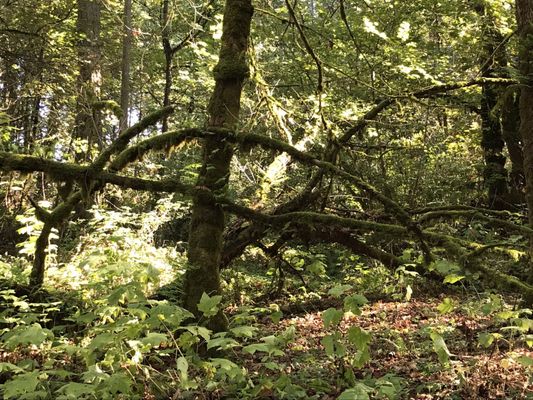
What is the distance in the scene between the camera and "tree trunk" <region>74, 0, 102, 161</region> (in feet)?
35.7

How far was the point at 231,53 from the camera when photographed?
5.66 metres

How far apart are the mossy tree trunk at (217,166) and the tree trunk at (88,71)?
588cm

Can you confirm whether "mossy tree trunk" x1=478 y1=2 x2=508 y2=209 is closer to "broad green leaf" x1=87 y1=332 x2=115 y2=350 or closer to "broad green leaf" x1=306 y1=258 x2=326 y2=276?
"broad green leaf" x1=306 y1=258 x2=326 y2=276

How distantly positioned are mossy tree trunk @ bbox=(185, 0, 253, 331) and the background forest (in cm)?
2

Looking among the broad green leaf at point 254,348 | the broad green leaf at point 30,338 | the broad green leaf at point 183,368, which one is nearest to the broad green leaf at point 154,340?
the broad green leaf at point 183,368

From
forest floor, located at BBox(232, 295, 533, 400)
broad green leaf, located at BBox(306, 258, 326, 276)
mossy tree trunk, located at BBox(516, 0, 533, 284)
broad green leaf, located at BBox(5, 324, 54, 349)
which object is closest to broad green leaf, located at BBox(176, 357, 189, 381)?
forest floor, located at BBox(232, 295, 533, 400)

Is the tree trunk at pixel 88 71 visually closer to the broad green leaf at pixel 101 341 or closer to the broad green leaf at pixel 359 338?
the broad green leaf at pixel 101 341

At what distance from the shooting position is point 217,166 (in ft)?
17.6

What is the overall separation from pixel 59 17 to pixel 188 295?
1011cm

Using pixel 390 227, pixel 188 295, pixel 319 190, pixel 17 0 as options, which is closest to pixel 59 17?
pixel 17 0

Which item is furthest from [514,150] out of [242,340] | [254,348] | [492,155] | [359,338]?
[254,348]

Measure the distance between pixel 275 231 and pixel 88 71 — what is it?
8229 mm

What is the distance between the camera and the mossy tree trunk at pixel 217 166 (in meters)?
5.09

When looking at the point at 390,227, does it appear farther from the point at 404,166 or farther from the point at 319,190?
the point at 404,166
